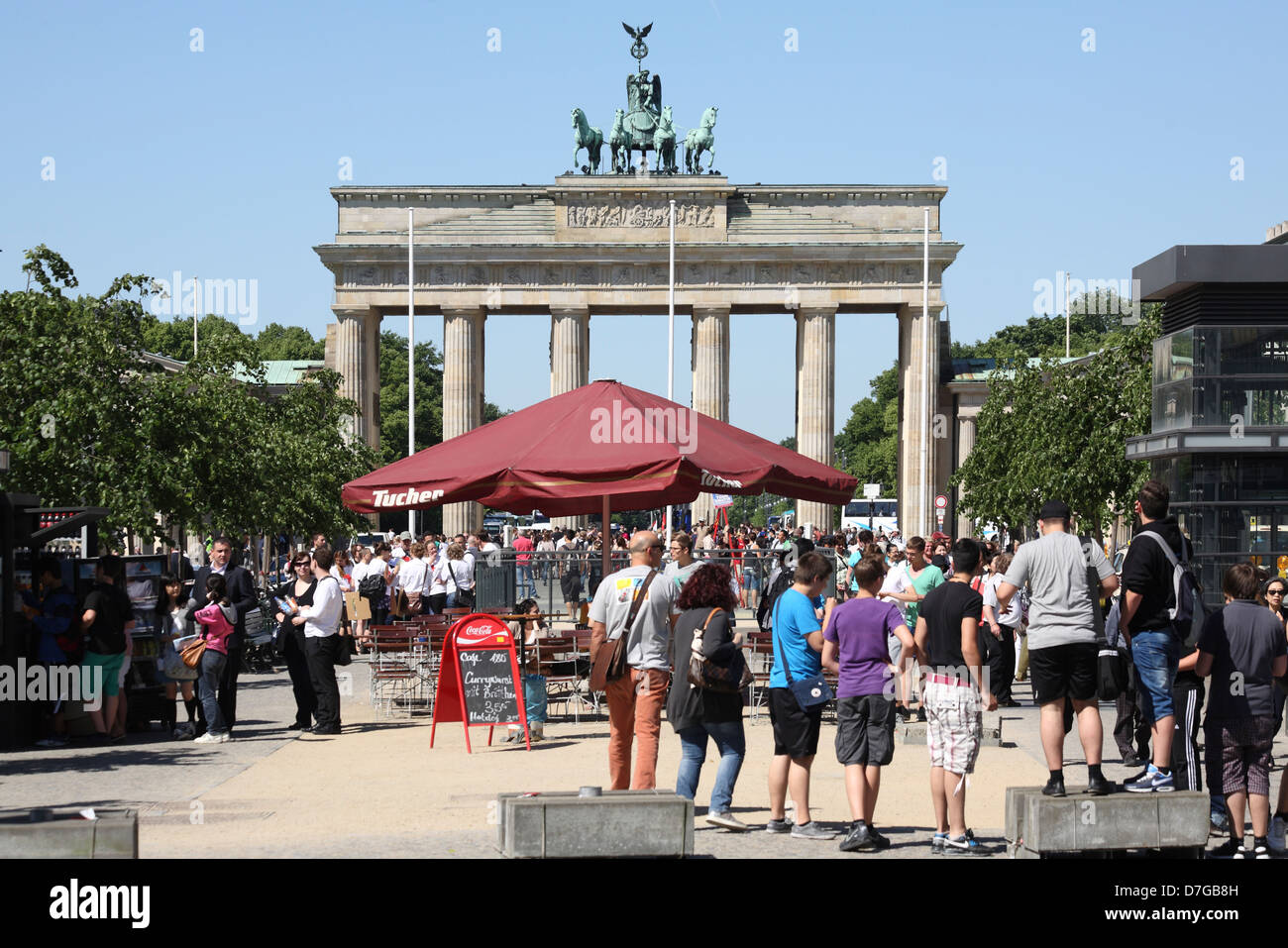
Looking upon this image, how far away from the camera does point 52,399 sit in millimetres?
24531

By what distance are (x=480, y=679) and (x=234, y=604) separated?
10.1ft

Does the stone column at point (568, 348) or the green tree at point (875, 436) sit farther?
the green tree at point (875, 436)

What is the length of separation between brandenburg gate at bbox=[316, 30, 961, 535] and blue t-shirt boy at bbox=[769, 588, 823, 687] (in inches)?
2396

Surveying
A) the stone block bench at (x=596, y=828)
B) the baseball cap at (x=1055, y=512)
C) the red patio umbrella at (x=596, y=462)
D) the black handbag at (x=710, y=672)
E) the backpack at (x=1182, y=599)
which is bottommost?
the stone block bench at (x=596, y=828)

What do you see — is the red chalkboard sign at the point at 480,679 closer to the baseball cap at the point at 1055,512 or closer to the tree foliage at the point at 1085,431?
the baseball cap at the point at 1055,512

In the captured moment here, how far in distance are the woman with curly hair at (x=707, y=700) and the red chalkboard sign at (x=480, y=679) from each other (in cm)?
503

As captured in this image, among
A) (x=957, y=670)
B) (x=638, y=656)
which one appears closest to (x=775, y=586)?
(x=638, y=656)

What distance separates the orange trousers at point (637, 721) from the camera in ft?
38.4

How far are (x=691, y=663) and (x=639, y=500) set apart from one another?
7.77 metres

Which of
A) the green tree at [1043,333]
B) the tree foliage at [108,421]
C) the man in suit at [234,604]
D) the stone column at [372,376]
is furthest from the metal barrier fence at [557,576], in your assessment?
the green tree at [1043,333]

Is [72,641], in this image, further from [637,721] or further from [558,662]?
[637,721]

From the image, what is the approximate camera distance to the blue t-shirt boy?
1115 cm
